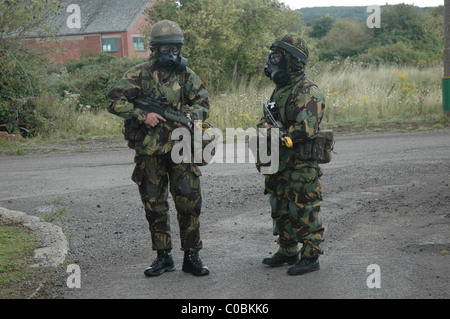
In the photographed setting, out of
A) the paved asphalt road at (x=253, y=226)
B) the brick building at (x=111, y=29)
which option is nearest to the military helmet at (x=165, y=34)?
the paved asphalt road at (x=253, y=226)

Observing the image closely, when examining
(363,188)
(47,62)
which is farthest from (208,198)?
(47,62)

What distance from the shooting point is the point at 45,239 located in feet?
20.4

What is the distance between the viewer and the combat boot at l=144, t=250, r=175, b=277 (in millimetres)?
5070

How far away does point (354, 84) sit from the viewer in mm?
20531

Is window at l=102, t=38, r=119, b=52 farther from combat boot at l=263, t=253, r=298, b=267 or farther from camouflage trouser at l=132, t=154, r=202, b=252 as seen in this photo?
combat boot at l=263, t=253, r=298, b=267

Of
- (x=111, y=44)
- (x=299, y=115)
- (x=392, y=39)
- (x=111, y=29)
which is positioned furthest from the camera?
(x=111, y=44)

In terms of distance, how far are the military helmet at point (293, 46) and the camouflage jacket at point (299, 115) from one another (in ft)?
0.56

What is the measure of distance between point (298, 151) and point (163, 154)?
1132 millimetres

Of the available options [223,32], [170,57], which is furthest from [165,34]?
[223,32]

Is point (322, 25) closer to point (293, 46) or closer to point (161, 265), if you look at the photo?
point (293, 46)

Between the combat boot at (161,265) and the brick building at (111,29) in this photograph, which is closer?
the combat boot at (161,265)

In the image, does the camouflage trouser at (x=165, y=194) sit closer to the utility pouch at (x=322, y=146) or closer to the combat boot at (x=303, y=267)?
the combat boot at (x=303, y=267)

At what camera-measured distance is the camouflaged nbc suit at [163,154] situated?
499cm

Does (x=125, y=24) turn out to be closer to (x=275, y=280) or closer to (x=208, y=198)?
(x=208, y=198)
